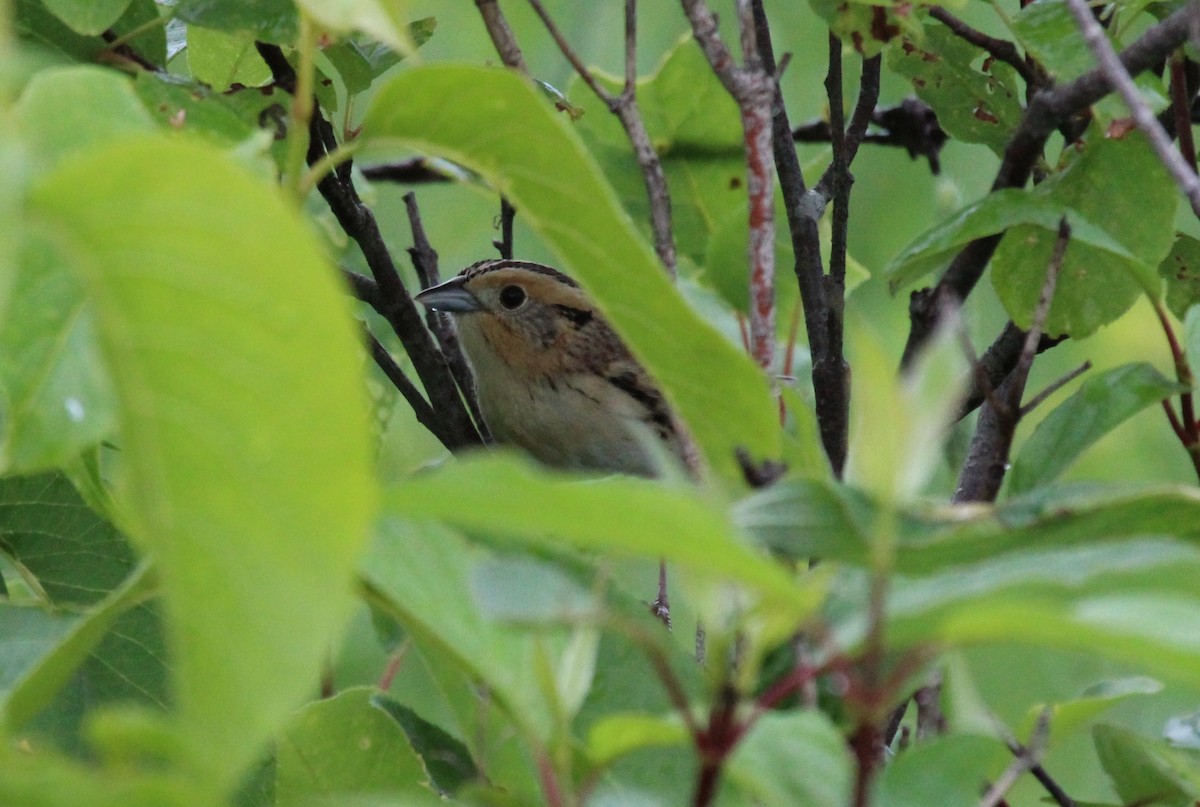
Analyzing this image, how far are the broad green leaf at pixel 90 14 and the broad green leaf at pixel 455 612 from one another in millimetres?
1031

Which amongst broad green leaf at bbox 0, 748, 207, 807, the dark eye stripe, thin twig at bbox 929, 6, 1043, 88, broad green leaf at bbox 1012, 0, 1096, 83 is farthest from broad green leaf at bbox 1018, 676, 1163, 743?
the dark eye stripe

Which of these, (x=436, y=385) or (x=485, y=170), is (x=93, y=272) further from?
(x=436, y=385)

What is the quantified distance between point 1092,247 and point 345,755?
4.71ft

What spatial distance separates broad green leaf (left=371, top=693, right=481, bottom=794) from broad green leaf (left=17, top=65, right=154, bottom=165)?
83 centimetres

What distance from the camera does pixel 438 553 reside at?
120 centimetres

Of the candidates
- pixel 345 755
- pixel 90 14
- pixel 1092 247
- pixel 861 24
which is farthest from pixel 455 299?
pixel 345 755

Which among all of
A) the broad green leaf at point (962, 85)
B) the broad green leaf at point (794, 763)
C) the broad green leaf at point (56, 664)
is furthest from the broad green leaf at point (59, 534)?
the broad green leaf at point (962, 85)

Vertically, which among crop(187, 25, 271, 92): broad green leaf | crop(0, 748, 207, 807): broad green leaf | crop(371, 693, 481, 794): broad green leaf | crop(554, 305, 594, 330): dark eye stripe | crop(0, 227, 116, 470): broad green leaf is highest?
crop(187, 25, 271, 92): broad green leaf

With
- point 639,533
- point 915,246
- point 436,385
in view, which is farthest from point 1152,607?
point 436,385

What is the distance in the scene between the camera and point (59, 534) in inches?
76.3

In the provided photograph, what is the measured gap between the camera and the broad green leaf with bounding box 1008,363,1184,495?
75.9 inches

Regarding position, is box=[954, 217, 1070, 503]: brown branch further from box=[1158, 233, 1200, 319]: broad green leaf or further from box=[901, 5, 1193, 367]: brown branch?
box=[1158, 233, 1200, 319]: broad green leaf

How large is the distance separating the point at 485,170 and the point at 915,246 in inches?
44.2

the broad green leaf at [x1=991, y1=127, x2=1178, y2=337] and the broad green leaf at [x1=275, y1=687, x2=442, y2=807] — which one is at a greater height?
the broad green leaf at [x1=991, y1=127, x2=1178, y2=337]
